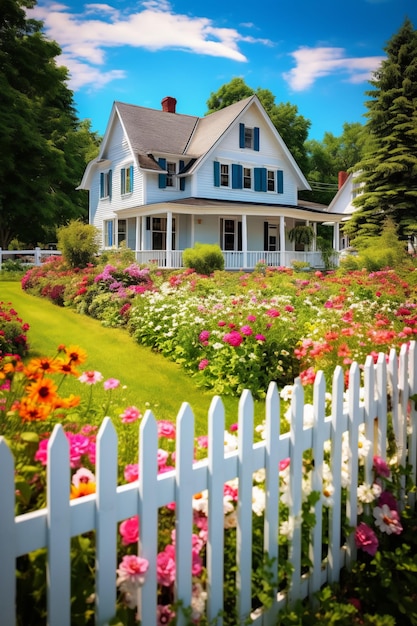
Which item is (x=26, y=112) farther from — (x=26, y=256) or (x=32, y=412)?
(x=32, y=412)

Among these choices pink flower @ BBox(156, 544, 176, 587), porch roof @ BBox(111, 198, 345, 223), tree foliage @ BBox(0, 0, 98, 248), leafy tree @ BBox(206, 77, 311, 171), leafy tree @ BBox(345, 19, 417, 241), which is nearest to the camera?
pink flower @ BBox(156, 544, 176, 587)

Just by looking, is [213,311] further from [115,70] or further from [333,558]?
[333,558]

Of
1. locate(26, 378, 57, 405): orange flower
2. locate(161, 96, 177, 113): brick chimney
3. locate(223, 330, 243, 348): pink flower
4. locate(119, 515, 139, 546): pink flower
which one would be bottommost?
locate(119, 515, 139, 546): pink flower

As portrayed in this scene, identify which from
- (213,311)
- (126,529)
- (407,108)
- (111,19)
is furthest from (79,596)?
(407,108)

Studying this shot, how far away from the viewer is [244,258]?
17.2 m

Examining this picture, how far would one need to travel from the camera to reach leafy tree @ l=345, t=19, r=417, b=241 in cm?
1795

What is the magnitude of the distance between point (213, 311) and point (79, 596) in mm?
5332

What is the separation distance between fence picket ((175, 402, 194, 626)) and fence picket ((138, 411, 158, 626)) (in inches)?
3.5

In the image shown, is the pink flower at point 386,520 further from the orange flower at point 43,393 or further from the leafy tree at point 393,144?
the leafy tree at point 393,144

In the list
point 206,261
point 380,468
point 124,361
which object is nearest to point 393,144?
point 206,261

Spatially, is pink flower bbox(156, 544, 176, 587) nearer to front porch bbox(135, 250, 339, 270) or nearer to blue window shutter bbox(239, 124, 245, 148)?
front porch bbox(135, 250, 339, 270)

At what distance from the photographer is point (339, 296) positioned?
8.52m

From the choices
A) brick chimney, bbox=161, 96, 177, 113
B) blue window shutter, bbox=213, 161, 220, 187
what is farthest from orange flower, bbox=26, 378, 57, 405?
brick chimney, bbox=161, 96, 177, 113

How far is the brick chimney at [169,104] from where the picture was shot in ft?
75.0
